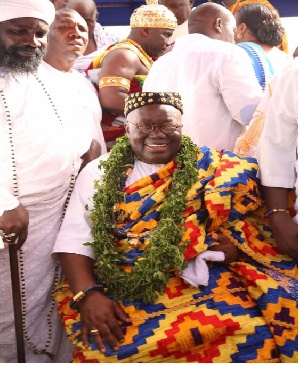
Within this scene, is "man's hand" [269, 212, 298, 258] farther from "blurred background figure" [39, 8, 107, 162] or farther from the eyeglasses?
"blurred background figure" [39, 8, 107, 162]

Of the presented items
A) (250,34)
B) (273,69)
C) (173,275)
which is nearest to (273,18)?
(250,34)

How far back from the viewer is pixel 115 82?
4.59m

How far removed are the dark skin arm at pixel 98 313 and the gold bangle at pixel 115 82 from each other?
184cm

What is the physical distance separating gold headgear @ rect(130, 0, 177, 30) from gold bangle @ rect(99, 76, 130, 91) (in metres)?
0.72

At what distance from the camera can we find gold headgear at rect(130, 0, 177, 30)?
5082 millimetres

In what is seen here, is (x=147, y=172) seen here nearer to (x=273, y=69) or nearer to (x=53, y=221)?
(x=53, y=221)

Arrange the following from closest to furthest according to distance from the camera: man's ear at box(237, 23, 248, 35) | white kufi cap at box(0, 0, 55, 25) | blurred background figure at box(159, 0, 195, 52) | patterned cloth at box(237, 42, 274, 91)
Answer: white kufi cap at box(0, 0, 55, 25) → patterned cloth at box(237, 42, 274, 91) → man's ear at box(237, 23, 248, 35) → blurred background figure at box(159, 0, 195, 52)

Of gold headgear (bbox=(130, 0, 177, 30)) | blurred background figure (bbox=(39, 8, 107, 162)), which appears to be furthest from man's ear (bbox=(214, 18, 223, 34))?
blurred background figure (bbox=(39, 8, 107, 162))

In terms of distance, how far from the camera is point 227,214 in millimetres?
3107

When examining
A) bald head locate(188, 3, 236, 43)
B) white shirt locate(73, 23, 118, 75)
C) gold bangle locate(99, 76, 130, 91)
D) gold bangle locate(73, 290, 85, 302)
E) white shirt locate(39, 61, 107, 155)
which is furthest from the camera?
white shirt locate(73, 23, 118, 75)

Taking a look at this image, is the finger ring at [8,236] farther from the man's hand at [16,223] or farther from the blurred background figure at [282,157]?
the blurred background figure at [282,157]

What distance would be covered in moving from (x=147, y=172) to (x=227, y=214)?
1.87ft

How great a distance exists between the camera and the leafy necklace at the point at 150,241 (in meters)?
3.01

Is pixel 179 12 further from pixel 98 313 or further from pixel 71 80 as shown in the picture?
pixel 98 313
